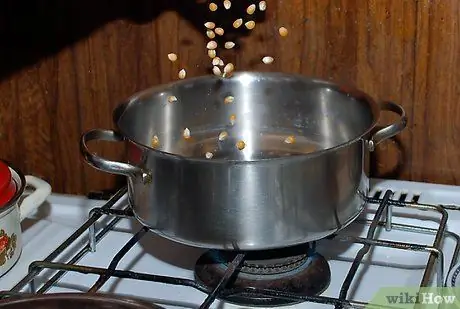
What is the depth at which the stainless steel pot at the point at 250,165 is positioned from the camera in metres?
0.74

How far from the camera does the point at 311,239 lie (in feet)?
Result: 2.57

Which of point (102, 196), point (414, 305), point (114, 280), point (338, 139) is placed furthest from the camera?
point (102, 196)

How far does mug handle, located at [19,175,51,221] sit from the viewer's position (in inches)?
36.7

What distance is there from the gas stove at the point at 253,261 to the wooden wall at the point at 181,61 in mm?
101

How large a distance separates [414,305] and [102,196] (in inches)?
20.8

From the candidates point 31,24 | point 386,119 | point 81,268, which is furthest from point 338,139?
point 31,24

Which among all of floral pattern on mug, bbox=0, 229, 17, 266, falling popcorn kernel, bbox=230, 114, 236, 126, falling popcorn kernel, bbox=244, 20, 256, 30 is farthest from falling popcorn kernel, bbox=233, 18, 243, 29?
floral pattern on mug, bbox=0, 229, 17, 266

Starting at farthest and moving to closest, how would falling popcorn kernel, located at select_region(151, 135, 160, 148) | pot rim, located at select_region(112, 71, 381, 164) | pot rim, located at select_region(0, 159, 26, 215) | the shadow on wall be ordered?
the shadow on wall
falling popcorn kernel, located at select_region(151, 135, 160, 148)
pot rim, located at select_region(0, 159, 26, 215)
pot rim, located at select_region(112, 71, 381, 164)

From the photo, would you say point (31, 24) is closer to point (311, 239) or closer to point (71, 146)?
point (71, 146)

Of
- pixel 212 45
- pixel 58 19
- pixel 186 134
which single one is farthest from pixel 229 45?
pixel 58 19

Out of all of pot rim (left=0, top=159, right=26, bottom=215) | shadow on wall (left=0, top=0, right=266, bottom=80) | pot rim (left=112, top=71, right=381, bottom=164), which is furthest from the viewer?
shadow on wall (left=0, top=0, right=266, bottom=80)

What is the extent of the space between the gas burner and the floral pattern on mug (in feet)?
0.67

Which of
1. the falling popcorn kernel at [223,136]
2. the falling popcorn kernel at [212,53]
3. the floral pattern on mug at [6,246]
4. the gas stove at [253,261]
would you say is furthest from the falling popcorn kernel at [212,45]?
the floral pattern on mug at [6,246]

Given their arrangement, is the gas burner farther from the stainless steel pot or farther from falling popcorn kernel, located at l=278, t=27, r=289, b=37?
falling popcorn kernel, located at l=278, t=27, r=289, b=37
